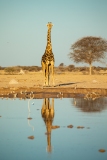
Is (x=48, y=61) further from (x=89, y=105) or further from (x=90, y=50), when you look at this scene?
(x=90, y=50)

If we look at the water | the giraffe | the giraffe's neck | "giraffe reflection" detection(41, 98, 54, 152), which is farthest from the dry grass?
Result: the water

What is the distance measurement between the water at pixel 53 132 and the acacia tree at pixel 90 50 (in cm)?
5031

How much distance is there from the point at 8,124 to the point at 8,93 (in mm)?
9496

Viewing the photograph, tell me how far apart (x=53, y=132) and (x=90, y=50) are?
5750 cm

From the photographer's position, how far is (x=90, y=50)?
6756 centimetres

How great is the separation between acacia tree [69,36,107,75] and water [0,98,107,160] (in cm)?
5031

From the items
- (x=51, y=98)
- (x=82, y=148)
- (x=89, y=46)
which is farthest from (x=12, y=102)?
(x=89, y=46)

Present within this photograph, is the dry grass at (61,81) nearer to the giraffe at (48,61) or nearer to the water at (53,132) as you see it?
the giraffe at (48,61)

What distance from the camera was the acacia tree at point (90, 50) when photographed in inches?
→ 2640

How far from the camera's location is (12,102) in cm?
1816

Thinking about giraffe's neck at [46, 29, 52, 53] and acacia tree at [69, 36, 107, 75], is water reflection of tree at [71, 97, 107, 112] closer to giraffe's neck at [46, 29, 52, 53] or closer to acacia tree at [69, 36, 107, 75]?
giraffe's neck at [46, 29, 52, 53]

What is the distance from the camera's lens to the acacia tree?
220ft

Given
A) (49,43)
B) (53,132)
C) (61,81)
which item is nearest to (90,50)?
(61,81)

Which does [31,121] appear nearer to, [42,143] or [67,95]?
[42,143]
